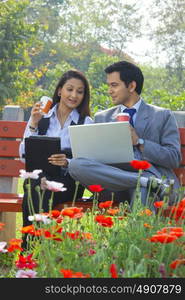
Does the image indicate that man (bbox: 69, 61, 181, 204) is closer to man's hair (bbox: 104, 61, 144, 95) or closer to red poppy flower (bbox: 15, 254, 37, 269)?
man's hair (bbox: 104, 61, 144, 95)

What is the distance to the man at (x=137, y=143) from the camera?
4.74m

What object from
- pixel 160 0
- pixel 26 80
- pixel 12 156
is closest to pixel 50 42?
pixel 160 0

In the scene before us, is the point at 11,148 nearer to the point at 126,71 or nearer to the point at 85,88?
the point at 85,88

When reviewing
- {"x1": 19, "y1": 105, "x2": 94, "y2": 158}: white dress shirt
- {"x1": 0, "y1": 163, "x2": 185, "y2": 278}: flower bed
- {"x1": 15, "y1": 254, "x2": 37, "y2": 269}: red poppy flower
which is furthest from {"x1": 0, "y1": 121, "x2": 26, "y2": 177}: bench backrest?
{"x1": 15, "y1": 254, "x2": 37, "y2": 269}: red poppy flower

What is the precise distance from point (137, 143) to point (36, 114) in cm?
68

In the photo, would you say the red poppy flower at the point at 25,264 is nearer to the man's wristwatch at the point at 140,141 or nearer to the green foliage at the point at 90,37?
the man's wristwatch at the point at 140,141

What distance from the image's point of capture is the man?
4.74 m

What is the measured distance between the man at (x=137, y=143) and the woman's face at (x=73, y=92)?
0.18m

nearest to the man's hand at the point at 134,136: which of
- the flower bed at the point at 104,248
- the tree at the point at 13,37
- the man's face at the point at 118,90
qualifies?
the man's face at the point at 118,90

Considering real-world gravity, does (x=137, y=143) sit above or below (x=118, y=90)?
below

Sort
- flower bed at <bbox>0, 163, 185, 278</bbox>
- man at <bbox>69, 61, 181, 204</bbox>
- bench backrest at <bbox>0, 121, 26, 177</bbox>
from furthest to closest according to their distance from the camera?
bench backrest at <bbox>0, 121, 26, 177</bbox>
man at <bbox>69, 61, 181, 204</bbox>
flower bed at <bbox>0, 163, 185, 278</bbox>

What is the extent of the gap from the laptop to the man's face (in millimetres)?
566

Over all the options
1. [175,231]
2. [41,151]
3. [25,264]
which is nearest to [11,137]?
[41,151]

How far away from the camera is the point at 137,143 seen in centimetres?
502
